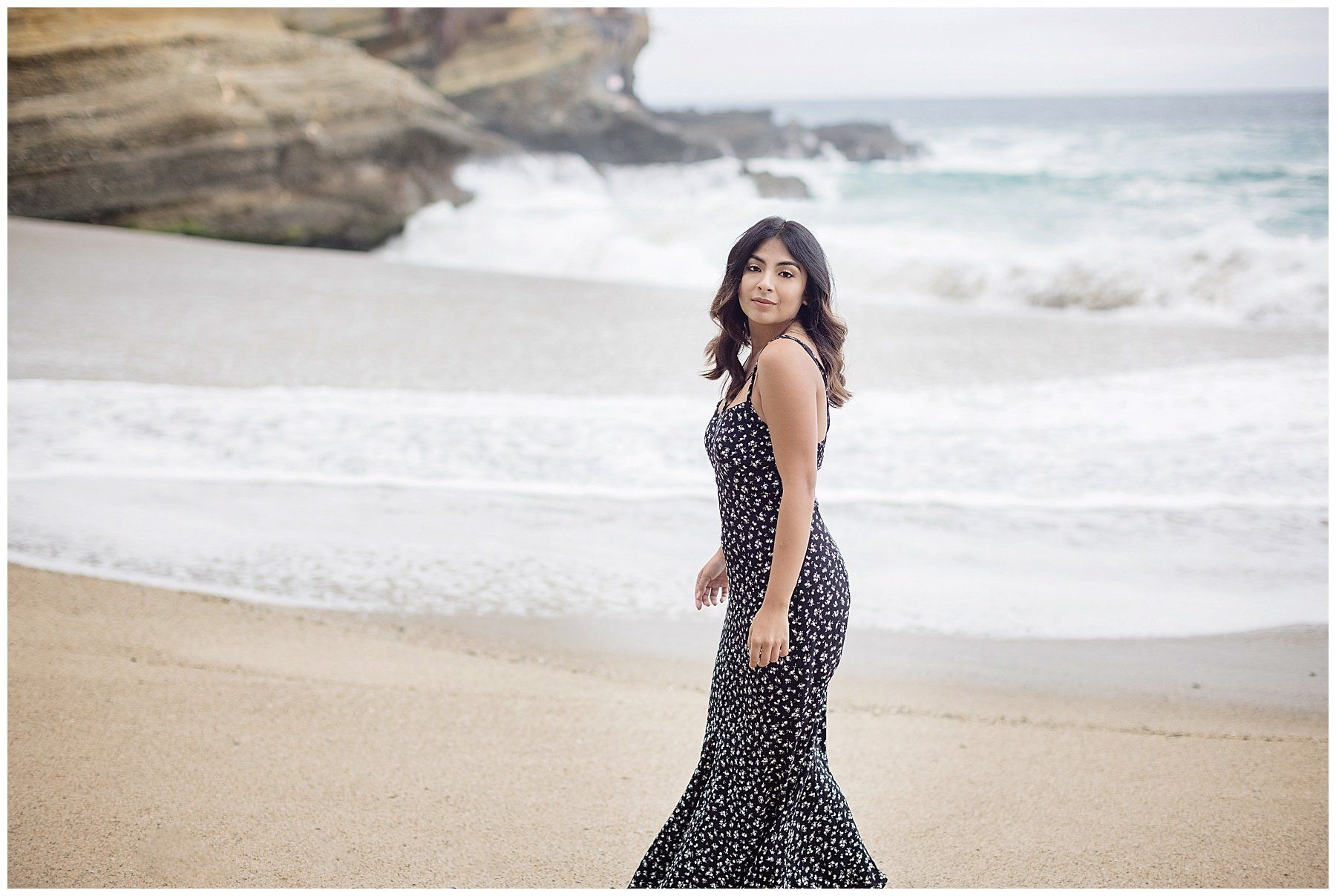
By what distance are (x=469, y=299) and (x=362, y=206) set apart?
21.1 feet

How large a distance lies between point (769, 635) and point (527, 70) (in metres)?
23.8

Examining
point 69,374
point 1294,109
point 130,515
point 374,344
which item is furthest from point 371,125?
point 1294,109

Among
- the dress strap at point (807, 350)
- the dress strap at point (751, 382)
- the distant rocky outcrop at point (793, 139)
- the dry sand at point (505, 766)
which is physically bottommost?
the dry sand at point (505, 766)

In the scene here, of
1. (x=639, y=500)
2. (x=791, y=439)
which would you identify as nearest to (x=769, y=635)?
(x=791, y=439)

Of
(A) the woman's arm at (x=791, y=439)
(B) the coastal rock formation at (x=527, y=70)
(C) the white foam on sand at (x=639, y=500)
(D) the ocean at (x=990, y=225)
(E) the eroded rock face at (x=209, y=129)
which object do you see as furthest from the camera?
(B) the coastal rock formation at (x=527, y=70)

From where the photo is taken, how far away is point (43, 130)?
1570 centimetres

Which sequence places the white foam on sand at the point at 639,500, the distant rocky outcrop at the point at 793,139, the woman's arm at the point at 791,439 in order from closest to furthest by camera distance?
the woman's arm at the point at 791,439 < the white foam on sand at the point at 639,500 < the distant rocky outcrop at the point at 793,139

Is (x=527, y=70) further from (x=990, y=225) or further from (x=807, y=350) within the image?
(x=807, y=350)

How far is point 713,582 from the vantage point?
2576mm

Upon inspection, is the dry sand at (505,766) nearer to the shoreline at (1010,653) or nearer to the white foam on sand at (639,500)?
the shoreline at (1010,653)

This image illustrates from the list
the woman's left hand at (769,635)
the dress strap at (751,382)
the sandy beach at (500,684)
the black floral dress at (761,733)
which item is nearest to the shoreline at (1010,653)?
the sandy beach at (500,684)

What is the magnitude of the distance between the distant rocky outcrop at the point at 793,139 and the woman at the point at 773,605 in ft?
115

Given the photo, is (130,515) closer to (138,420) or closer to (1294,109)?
(138,420)

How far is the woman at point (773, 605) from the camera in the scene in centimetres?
207
